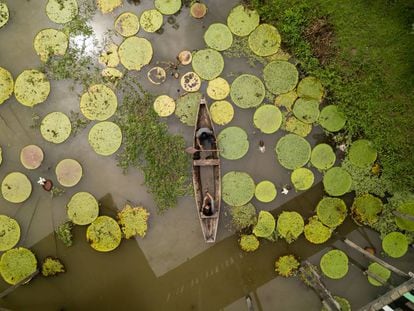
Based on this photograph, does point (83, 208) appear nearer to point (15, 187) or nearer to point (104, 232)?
point (104, 232)

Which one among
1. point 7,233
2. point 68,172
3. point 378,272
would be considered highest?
point 68,172

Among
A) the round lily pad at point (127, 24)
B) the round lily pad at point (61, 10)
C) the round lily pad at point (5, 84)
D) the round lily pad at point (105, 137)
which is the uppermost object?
the round lily pad at point (61, 10)

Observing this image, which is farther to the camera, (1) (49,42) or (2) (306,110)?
(1) (49,42)

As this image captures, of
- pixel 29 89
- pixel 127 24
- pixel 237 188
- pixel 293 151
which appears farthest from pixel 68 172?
pixel 293 151

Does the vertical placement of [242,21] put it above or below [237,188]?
above

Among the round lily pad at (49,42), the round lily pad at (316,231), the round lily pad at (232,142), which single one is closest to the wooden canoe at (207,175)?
the round lily pad at (232,142)

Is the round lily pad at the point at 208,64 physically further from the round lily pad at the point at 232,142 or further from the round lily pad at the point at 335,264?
the round lily pad at the point at 335,264

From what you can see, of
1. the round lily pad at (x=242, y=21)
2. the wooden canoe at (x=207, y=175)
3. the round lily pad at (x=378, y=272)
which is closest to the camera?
the wooden canoe at (x=207, y=175)

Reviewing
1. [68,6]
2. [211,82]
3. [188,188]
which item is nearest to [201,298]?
[188,188]
